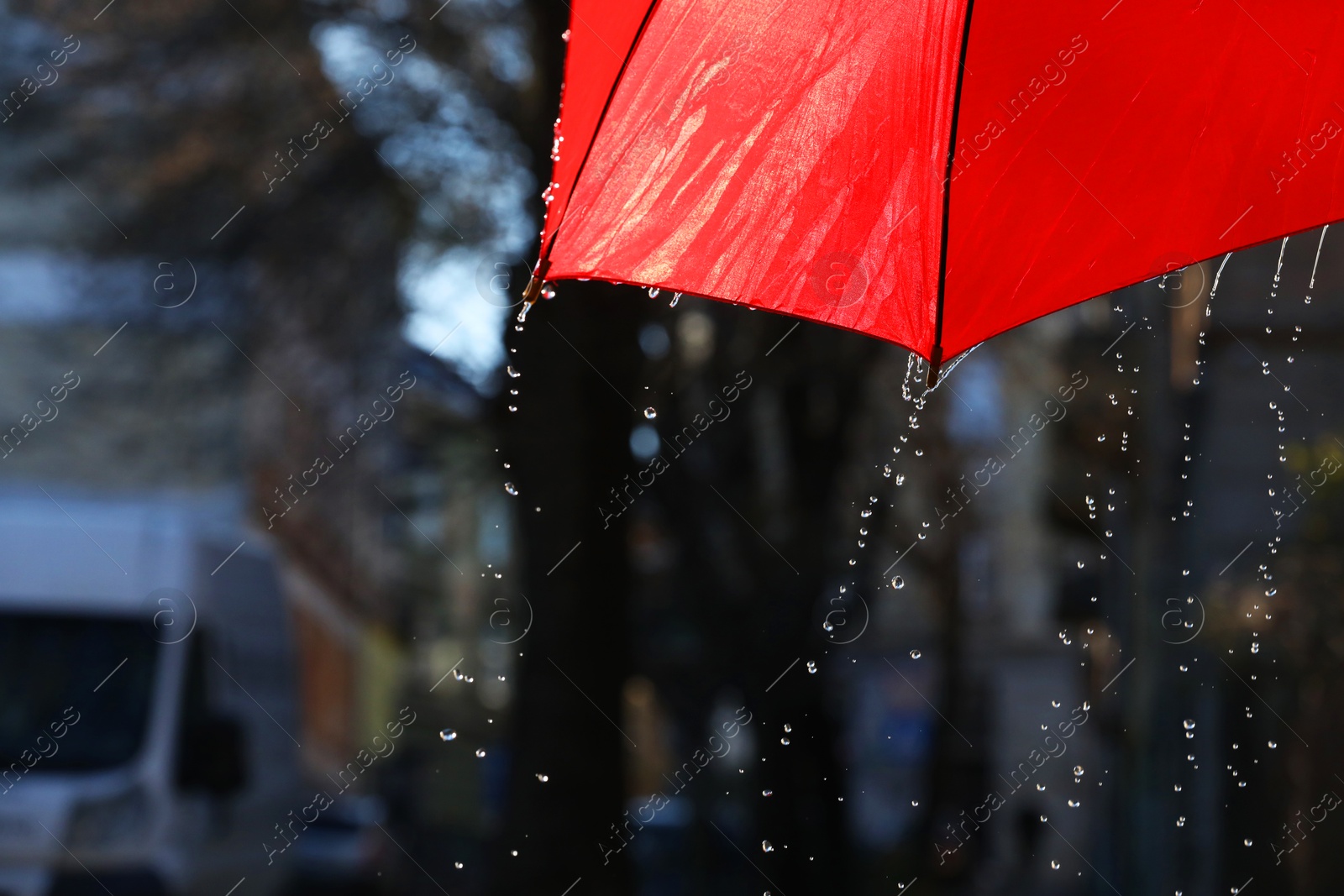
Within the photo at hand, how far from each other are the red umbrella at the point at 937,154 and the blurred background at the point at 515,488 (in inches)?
7.3

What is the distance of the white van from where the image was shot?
21.3 feet

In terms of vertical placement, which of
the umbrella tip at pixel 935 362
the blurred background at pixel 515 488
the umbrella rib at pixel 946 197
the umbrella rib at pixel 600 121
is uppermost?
the umbrella rib at pixel 600 121

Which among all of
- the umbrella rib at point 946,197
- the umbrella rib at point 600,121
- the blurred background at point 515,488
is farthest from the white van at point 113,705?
the umbrella rib at point 946,197

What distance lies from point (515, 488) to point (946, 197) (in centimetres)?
587

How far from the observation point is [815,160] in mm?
2346

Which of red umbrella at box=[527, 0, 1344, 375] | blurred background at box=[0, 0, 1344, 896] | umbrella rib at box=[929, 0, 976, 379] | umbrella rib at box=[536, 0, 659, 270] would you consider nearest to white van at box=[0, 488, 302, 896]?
blurred background at box=[0, 0, 1344, 896]

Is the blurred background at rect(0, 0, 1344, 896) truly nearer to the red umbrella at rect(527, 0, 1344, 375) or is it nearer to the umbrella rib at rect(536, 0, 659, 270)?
the red umbrella at rect(527, 0, 1344, 375)

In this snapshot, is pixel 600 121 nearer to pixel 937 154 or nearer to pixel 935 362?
pixel 937 154

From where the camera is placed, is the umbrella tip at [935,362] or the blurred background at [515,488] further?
the blurred background at [515,488]

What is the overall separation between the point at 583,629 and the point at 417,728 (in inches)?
890

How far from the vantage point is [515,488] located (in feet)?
26.3

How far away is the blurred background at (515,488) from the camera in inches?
213

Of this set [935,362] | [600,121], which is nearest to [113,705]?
[600,121]

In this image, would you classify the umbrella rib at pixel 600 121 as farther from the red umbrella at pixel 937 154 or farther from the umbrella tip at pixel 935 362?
the umbrella tip at pixel 935 362
